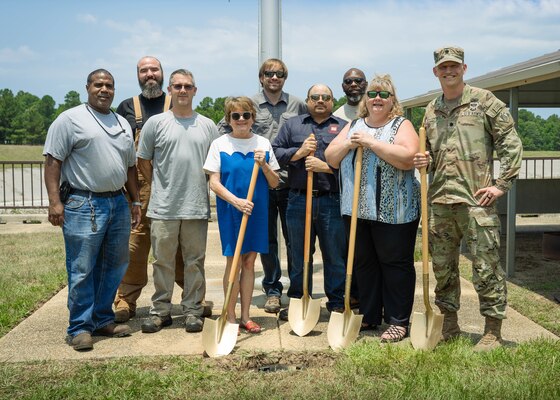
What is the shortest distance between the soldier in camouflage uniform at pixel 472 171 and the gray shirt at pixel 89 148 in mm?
2117

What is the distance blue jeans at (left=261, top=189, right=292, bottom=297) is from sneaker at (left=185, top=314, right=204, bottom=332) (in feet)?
2.89

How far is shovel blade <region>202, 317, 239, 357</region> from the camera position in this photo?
170 inches

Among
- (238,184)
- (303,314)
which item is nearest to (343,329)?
(303,314)

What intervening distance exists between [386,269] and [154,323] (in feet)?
5.94

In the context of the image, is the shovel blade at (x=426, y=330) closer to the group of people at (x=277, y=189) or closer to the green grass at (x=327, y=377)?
the green grass at (x=327, y=377)

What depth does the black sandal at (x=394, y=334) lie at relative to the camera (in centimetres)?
456

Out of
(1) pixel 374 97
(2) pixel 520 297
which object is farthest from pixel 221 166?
(2) pixel 520 297

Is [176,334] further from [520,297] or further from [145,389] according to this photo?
[520,297]

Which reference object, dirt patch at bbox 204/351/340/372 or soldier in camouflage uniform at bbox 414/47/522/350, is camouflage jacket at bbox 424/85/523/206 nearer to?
soldier in camouflage uniform at bbox 414/47/522/350

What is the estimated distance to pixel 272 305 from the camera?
5.52m

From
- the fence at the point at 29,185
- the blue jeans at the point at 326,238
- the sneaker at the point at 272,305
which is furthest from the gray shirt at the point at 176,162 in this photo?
the fence at the point at 29,185

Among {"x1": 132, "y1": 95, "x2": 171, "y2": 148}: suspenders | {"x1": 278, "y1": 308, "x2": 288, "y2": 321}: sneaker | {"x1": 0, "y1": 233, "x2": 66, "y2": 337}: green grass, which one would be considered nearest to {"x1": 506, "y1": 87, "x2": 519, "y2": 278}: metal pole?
{"x1": 278, "y1": 308, "x2": 288, "y2": 321}: sneaker

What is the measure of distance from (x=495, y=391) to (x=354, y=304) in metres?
2.00

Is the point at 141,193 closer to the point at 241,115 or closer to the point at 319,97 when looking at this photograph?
the point at 241,115
